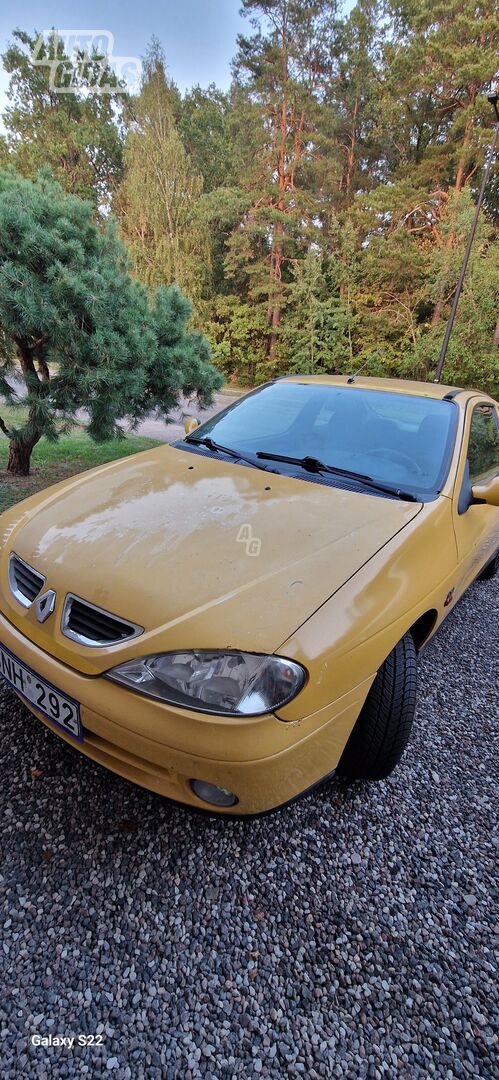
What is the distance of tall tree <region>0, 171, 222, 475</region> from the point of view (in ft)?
11.2

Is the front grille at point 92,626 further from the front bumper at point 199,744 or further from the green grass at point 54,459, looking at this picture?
the green grass at point 54,459

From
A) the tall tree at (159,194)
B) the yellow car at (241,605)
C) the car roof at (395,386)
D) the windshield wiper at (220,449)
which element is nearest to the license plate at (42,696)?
the yellow car at (241,605)

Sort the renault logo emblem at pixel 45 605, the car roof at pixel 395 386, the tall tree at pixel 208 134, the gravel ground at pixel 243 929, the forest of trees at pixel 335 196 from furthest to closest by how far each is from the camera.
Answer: the tall tree at pixel 208 134 < the forest of trees at pixel 335 196 < the car roof at pixel 395 386 < the renault logo emblem at pixel 45 605 < the gravel ground at pixel 243 929

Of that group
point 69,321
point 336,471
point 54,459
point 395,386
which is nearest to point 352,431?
point 336,471

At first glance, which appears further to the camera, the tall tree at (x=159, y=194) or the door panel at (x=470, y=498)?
the tall tree at (x=159, y=194)

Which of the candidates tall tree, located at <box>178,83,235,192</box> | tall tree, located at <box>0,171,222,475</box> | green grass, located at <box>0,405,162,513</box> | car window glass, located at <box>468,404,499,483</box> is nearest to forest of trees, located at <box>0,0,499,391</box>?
tall tree, located at <box>178,83,235,192</box>

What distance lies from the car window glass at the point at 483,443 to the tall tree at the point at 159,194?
18.8 meters

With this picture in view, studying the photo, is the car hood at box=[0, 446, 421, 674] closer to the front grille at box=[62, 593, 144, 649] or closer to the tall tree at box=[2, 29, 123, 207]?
the front grille at box=[62, 593, 144, 649]

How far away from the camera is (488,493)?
211 cm

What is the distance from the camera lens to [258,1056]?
1061mm

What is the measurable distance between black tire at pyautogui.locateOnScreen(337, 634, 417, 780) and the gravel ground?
0.19 meters

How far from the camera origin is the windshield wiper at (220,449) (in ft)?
7.07

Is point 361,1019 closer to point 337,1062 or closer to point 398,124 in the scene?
point 337,1062

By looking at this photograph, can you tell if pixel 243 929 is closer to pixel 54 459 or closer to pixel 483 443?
pixel 483 443
